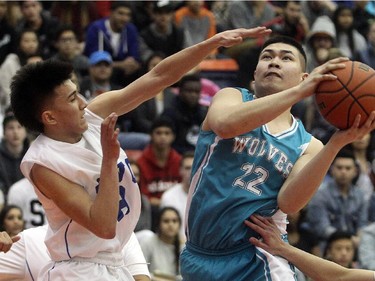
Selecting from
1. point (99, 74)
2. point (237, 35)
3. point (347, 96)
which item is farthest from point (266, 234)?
Answer: point (99, 74)

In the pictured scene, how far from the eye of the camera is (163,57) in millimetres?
12727

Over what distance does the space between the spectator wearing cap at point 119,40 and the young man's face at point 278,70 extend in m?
6.77

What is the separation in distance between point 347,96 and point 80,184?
142cm

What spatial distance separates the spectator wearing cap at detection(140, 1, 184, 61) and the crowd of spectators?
0.01m

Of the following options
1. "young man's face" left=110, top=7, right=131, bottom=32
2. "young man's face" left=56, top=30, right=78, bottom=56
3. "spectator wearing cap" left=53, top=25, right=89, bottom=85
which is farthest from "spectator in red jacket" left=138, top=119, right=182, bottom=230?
"young man's face" left=110, top=7, right=131, bottom=32

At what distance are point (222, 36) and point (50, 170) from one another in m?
1.20

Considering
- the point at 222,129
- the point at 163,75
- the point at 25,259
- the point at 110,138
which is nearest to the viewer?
the point at 110,138

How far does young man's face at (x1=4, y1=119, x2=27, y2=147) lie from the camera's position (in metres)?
10.4

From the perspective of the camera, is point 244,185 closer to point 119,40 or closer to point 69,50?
point 69,50

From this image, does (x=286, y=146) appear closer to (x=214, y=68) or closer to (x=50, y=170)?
(x=50, y=170)

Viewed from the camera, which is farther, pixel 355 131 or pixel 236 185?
pixel 236 185

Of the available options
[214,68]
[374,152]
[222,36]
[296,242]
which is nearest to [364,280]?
[222,36]

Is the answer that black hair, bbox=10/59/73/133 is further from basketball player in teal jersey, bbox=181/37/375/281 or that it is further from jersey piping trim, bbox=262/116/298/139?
jersey piping trim, bbox=262/116/298/139

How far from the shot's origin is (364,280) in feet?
18.6
